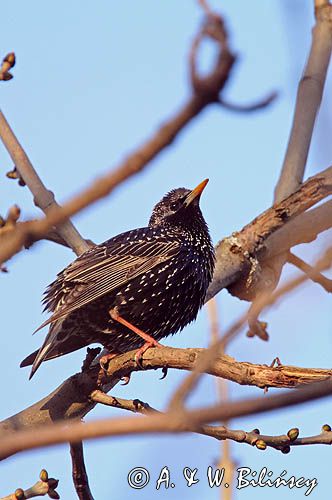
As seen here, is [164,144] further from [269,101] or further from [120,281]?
[120,281]

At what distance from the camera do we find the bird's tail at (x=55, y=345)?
209 inches

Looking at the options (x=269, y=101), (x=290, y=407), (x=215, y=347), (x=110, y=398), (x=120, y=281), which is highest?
(x=120, y=281)

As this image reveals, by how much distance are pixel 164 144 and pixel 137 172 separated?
0.07m

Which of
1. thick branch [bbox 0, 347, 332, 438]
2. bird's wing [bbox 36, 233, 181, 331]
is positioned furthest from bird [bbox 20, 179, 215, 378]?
thick branch [bbox 0, 347, 332, 438]

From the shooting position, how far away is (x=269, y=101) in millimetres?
1633

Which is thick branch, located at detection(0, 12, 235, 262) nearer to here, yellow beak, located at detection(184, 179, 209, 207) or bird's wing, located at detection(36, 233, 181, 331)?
bird's wing, located at detection(36, 233, 181, 331)

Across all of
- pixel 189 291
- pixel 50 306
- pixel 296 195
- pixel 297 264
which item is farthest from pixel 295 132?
pixel 50 306

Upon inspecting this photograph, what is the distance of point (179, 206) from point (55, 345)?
5.90 feet

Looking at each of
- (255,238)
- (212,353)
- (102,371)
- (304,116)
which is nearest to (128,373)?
(102,371)

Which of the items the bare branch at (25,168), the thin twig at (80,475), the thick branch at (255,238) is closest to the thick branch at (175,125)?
the thin twig at (80,475)

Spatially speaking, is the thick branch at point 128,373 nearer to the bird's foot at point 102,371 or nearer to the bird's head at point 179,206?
the bird's foot at point 102,371

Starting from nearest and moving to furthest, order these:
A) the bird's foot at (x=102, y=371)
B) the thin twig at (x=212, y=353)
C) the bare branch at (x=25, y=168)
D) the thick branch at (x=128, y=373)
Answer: the thin twig at (x=212, y=353) → the thick branch at (x=128, y=373) → the bird's foot at (x=102, y=371) → the bare branch at (x=25, y=168)

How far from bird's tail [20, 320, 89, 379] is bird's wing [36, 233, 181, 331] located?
0.15 metres

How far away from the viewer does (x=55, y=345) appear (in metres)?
5.59
